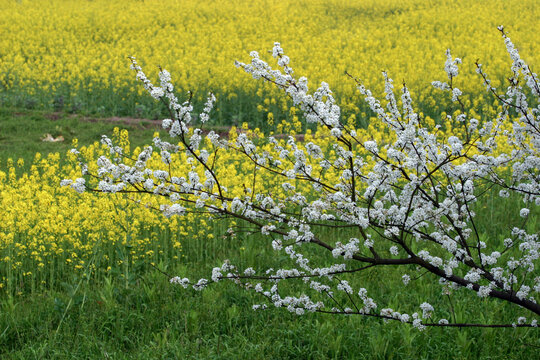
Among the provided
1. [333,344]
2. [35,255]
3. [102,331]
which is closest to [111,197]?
[35,255]

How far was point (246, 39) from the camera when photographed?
24000mm

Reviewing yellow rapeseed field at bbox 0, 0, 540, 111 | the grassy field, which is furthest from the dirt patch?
yellow rapeseed field at bbox 0, 0, 540, 111

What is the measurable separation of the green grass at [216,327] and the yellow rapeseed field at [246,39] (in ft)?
35.2

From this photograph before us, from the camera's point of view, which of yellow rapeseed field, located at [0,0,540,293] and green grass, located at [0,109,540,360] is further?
yellow rapeseed field, located at [0,0,540,293]

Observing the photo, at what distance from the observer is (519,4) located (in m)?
29.7

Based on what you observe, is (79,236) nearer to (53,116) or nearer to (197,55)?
(53,116)

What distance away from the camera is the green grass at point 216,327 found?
4.18 m

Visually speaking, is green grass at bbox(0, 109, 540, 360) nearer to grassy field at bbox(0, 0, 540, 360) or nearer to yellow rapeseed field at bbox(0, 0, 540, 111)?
grassy field at bbox(0, 0, 540, 360)

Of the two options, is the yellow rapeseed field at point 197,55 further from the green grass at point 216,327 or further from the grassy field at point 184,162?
the green grass at point 216,327

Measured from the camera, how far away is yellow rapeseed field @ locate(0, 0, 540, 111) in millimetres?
18109

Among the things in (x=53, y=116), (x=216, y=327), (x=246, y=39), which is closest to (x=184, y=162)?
(x=216, y=327)

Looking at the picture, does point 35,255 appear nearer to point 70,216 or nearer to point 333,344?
point 70,216

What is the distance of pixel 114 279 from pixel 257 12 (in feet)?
86.0

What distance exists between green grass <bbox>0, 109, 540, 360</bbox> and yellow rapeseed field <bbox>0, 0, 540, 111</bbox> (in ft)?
35.2
